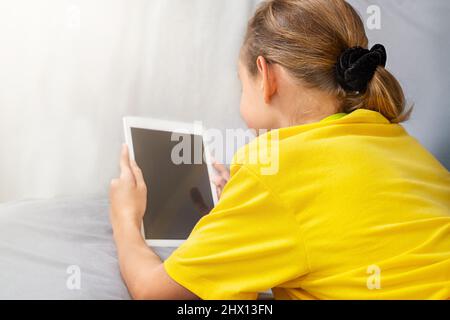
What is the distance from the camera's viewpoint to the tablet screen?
0.88 m

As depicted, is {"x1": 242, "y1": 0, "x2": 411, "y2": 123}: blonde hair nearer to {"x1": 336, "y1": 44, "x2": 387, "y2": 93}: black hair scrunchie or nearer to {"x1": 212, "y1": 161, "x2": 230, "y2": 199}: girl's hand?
{"x1": 336, "y1": 44, "x2": 387, "y2": 93}: black hair scrunchie

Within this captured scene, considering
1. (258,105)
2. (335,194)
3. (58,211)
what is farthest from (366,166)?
(58,211)

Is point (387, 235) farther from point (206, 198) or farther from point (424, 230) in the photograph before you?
point (206, 198)

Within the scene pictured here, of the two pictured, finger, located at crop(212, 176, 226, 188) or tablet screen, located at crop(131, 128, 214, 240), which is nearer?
tablet screen, located at crop(131, 128, 214, 240)

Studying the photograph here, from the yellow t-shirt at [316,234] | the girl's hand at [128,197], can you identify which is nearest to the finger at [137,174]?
the girl's hand at [128,197]

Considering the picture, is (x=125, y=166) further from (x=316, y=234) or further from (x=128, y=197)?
(x=316, y=234)

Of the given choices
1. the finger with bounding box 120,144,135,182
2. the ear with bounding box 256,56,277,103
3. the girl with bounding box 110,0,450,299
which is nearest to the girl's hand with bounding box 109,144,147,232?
the finger with bounding box 120,144,135,182

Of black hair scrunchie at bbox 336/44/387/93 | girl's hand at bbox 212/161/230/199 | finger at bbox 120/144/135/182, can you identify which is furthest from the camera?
girl's hand at bbox 212/161/230/199

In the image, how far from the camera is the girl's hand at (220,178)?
1.00m

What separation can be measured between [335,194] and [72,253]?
0.37m

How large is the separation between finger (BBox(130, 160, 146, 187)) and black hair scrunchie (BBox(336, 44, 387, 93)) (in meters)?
0.32

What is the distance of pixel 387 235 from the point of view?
0.65 m

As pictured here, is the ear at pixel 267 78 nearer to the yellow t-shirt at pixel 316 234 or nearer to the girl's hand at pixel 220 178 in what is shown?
the yellow t-shirt at pixel 316 234

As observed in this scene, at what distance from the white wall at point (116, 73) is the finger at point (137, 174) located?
311mm
